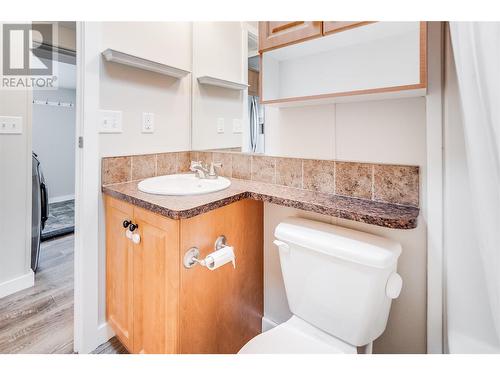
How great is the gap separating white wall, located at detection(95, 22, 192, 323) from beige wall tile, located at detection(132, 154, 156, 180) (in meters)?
0.04

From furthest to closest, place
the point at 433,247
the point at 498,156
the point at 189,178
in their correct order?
the point at 189,178 < the point at 433,247 < the point at 498,156

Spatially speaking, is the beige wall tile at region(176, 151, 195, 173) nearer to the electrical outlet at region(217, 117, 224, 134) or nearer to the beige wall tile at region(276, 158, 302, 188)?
the electrical outlet at region(217, 117, 224, 134)

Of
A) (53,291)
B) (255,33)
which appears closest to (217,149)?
(255,33)

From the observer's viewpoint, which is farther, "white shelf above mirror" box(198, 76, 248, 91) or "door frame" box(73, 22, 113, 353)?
"white shelf above mirror" box(198, 76, 248, 91)

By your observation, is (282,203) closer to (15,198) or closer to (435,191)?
(435,191)

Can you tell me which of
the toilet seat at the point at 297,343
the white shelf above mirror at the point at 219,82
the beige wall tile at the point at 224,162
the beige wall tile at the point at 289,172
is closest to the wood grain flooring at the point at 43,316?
the toilet seat at the point at 297,343

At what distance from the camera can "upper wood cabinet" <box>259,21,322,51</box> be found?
0.99 meters

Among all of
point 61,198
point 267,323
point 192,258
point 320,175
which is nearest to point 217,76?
point 320,175

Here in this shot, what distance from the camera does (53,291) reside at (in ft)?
6.17

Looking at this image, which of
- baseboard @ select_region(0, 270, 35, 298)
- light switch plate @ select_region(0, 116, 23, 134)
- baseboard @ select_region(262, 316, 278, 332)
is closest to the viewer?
baseboard @ select_region(262, 316, 278, 332)

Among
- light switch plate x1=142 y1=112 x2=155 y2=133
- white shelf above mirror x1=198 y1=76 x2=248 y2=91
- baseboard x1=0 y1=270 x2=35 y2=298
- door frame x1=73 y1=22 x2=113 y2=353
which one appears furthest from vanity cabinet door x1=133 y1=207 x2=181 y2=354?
baseboard x1=0 y1=270 x2=35 y2=298

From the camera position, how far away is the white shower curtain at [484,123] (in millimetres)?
581
